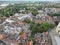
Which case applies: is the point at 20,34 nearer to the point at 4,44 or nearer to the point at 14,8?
the point at 4,44

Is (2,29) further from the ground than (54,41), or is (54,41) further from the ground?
(2,29)

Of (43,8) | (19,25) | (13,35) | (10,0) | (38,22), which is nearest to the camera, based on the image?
(13,35)

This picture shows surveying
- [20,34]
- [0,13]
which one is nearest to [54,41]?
[20,34]

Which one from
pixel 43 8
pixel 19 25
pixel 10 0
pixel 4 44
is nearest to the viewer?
pixel 4 44

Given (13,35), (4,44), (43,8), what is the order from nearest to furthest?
Result: (4,44), (13,35), (43,8)

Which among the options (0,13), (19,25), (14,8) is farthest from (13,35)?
(14,8)

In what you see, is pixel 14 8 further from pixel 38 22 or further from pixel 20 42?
pixel 20 42

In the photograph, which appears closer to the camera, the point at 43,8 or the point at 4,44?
the point at 4,44

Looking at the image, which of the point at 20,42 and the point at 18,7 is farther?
the point at 18,7

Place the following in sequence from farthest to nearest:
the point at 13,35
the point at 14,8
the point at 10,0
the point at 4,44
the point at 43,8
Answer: the point at 10,0 → the point at 43,8 → the point at 14,8 → the point at 13,35 → the point at 4,44
